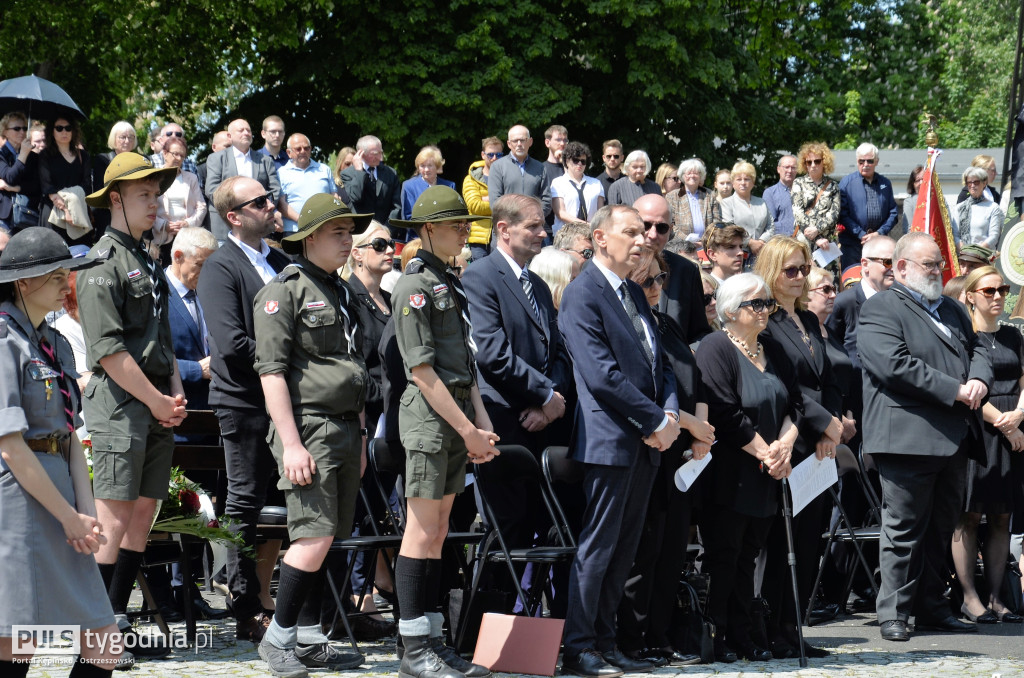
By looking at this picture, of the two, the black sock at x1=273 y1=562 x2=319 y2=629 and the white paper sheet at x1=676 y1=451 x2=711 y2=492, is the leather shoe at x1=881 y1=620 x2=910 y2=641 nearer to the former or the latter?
the white paper sheet at x1=676 y1=451 x2=711 y2=492

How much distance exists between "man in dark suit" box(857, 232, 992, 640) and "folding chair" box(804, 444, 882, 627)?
295 millimetres

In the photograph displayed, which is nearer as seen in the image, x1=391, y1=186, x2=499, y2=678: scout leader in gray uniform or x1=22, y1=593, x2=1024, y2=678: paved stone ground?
x1=391, y1=186, x2=499, y2=678: scout leader in gray uniform

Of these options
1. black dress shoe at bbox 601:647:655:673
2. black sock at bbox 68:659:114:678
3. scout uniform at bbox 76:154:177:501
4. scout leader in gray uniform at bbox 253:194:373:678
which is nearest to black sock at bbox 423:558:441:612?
scout leader in gray uniform at bbox 253:194:373:678

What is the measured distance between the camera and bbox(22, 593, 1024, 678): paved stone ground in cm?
626

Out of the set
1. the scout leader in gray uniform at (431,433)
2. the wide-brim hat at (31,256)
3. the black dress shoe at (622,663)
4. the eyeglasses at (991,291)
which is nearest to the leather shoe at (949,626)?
the eyeglasses at (991,291)

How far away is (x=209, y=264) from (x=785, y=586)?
356 centimetres

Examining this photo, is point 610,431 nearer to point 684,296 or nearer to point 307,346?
point 307,346

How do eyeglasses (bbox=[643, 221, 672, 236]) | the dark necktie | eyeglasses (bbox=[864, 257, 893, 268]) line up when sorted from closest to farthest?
the dark necktie → eyeglasses (bbox=[643, 221, 672, 236]) → eyeglasses (bbox=[864, 257, 893, 268])

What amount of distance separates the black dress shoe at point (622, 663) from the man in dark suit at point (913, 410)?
1.93 m

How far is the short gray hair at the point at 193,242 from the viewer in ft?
25.4

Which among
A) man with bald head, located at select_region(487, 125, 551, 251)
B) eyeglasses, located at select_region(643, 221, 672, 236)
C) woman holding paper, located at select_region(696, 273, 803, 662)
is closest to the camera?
woman holding paper, located at select_region(696, 273, 803, 662)

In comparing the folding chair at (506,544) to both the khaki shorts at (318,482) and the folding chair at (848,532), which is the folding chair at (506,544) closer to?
the khaki shorts at (318,482)

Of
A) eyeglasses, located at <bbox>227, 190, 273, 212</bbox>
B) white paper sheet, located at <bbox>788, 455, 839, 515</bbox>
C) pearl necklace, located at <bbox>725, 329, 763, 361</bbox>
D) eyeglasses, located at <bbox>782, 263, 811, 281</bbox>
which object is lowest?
white paper sheet, located at <bbox>788, 455, 839, 515</bbox>

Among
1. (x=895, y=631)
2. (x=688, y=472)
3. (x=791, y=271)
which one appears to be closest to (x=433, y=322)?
(x=688, y=472)
